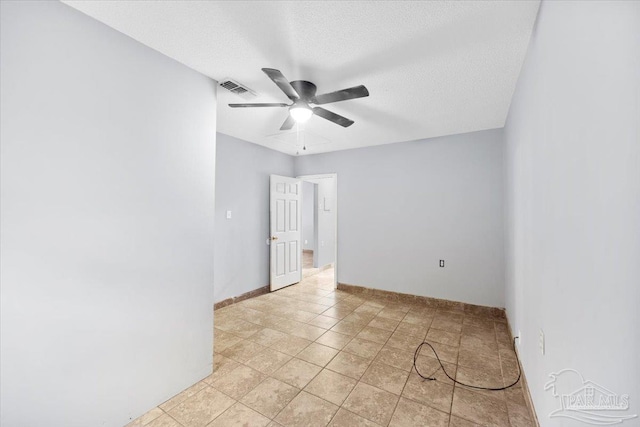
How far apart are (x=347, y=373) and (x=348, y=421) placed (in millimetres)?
530

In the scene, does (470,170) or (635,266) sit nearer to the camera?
(635,266)

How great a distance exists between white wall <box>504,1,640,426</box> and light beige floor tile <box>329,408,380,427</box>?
3.21 feet

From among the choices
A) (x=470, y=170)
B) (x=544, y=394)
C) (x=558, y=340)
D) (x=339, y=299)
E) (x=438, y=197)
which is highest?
(x=470, y=170)

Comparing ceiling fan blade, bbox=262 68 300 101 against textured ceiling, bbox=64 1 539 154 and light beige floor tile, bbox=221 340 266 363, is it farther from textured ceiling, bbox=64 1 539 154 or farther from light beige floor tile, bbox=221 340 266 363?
light beige floor tile, bbox=221 340 266 363

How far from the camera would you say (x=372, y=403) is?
6.22 feet

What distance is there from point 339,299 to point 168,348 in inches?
108

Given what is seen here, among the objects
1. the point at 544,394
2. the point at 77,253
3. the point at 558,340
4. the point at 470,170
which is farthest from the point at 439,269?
the point at 77,253

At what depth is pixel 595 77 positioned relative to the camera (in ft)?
2.74

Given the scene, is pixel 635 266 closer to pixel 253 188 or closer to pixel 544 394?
pixel 544 394

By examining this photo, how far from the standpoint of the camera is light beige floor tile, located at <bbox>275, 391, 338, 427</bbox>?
1.72m

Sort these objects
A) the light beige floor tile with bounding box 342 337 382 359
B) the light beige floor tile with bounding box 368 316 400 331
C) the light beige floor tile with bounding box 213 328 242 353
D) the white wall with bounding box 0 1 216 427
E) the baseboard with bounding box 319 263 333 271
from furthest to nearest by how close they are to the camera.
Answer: the baseboard with bounding box 319 263 333 271 → the light beige floor tile with bounding box 368 316 400 331 → the light beige floor tile with bounding box 213 328 242 353 → the light beige floor tile with bounding box 342 337 382 359 → the white wall with bounding box 0 1 216 427

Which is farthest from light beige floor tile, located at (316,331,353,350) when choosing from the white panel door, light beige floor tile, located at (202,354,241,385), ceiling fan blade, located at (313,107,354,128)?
ceiling fan blade, located at (313,107,354,128)

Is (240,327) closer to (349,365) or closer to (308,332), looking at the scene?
(308,332)

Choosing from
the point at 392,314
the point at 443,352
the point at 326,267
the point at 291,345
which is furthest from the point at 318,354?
the point at 326,267
